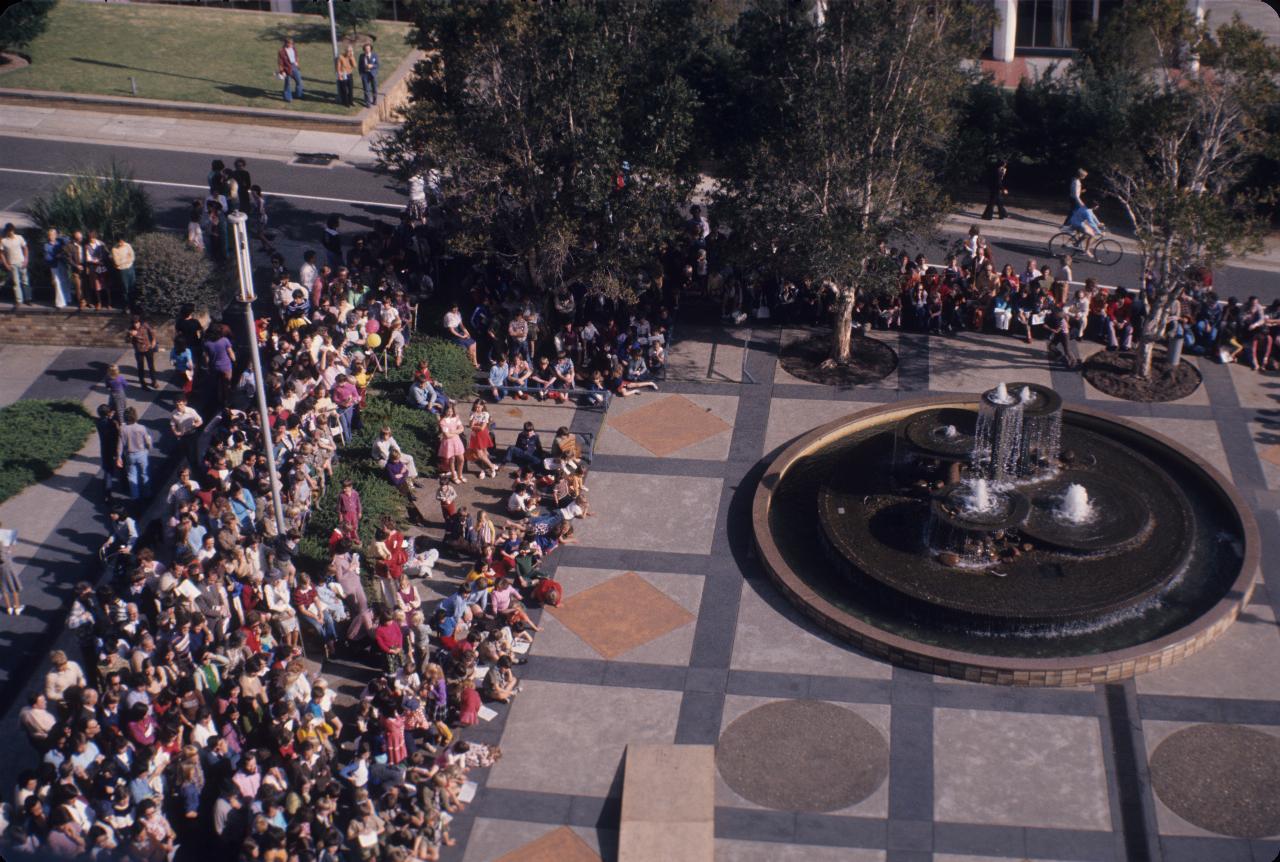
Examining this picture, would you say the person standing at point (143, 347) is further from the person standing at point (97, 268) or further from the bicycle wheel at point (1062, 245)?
the bicycle wheel at point (1062, 245)

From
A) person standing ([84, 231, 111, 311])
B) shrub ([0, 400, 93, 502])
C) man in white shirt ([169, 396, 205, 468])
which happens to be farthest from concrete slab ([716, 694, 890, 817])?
person standing ([84, 231, 111, 311])

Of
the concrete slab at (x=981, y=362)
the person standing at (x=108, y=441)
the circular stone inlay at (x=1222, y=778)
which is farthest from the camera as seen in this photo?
the concrete slab at (x=981, y=362)

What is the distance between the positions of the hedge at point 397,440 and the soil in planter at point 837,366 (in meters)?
6.60

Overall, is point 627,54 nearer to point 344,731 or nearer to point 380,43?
point 344,731

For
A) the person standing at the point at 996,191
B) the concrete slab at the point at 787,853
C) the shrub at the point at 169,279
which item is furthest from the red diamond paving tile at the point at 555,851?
the person standing at the point at 996,191

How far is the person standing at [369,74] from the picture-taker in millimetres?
40781

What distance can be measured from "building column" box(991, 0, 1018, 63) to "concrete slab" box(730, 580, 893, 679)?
29290mm

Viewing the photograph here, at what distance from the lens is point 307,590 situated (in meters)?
21.9

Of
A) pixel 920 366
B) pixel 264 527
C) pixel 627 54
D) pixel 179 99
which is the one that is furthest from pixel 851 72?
pixel 179 99

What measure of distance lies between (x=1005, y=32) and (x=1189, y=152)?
20155mm

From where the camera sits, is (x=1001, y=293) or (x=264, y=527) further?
(x=1001, y=293)

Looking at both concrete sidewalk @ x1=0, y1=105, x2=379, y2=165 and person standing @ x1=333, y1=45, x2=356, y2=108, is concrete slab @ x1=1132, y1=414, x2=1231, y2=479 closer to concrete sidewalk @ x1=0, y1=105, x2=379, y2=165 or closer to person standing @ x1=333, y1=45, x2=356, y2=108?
concrete sidewalk @ x1=0, y1=105, x2=379, y2=165

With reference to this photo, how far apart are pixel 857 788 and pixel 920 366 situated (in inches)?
479

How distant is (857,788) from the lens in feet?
65.2
